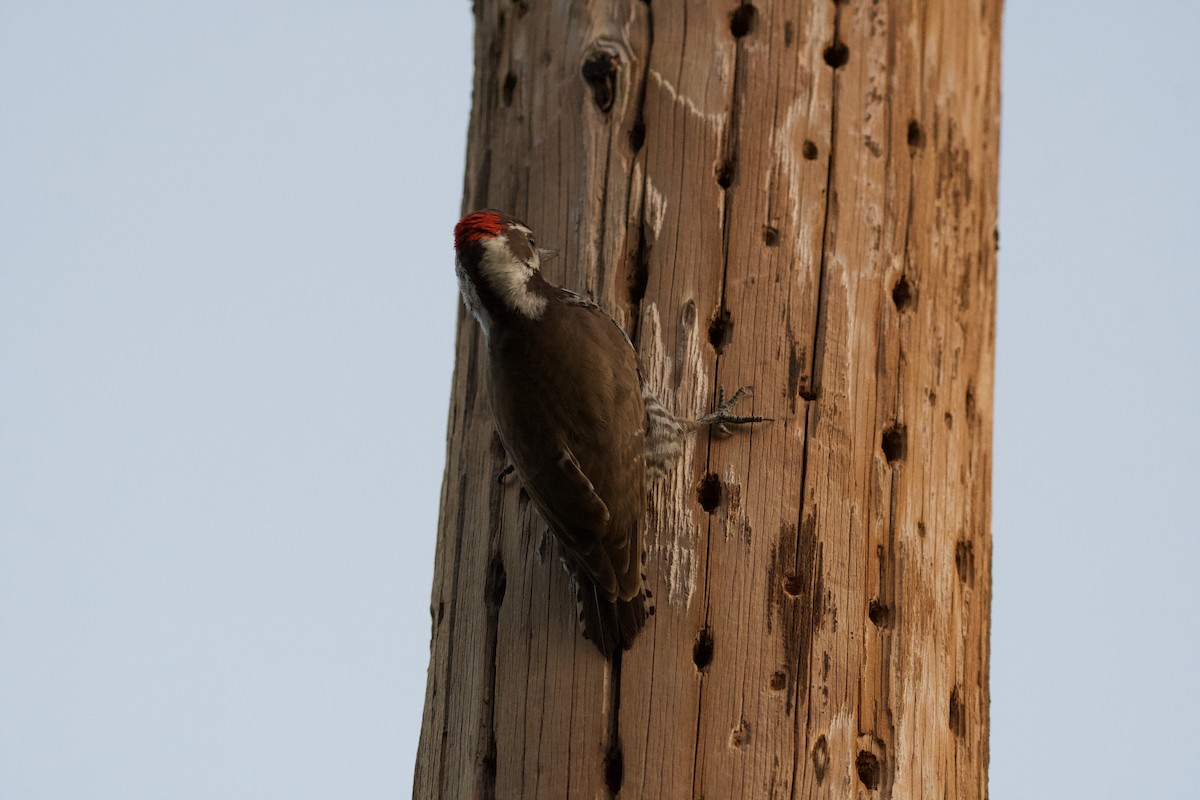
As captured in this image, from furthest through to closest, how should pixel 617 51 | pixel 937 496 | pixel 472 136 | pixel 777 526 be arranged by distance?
pixel 472 136 < pixel 617 51 < pixel 937 496 < pixel 777 526

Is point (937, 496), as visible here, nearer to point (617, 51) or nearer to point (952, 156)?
point (952, 156)

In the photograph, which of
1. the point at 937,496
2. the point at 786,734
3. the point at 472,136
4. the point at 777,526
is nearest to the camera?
the point at 786,734

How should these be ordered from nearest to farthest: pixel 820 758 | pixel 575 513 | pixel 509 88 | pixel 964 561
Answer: pixel 820 758 < pixel 575 513 < pixel 964 561 < pixel 509 88

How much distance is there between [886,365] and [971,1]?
1.55 metres

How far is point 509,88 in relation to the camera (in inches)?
174

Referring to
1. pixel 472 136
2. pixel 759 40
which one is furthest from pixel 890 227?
pixel 472 136

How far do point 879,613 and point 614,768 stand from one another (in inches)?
33.7

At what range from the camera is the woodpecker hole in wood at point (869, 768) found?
3447 mm

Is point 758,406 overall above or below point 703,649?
above

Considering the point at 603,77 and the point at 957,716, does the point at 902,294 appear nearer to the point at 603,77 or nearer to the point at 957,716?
the point at 603,77

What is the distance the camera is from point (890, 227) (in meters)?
4.03

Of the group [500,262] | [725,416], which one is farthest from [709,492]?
[500,262]

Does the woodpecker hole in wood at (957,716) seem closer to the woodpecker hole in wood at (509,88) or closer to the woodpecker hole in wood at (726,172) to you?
the woodpecker hole in wood at (726,172)

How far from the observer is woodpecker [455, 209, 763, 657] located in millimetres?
3613
